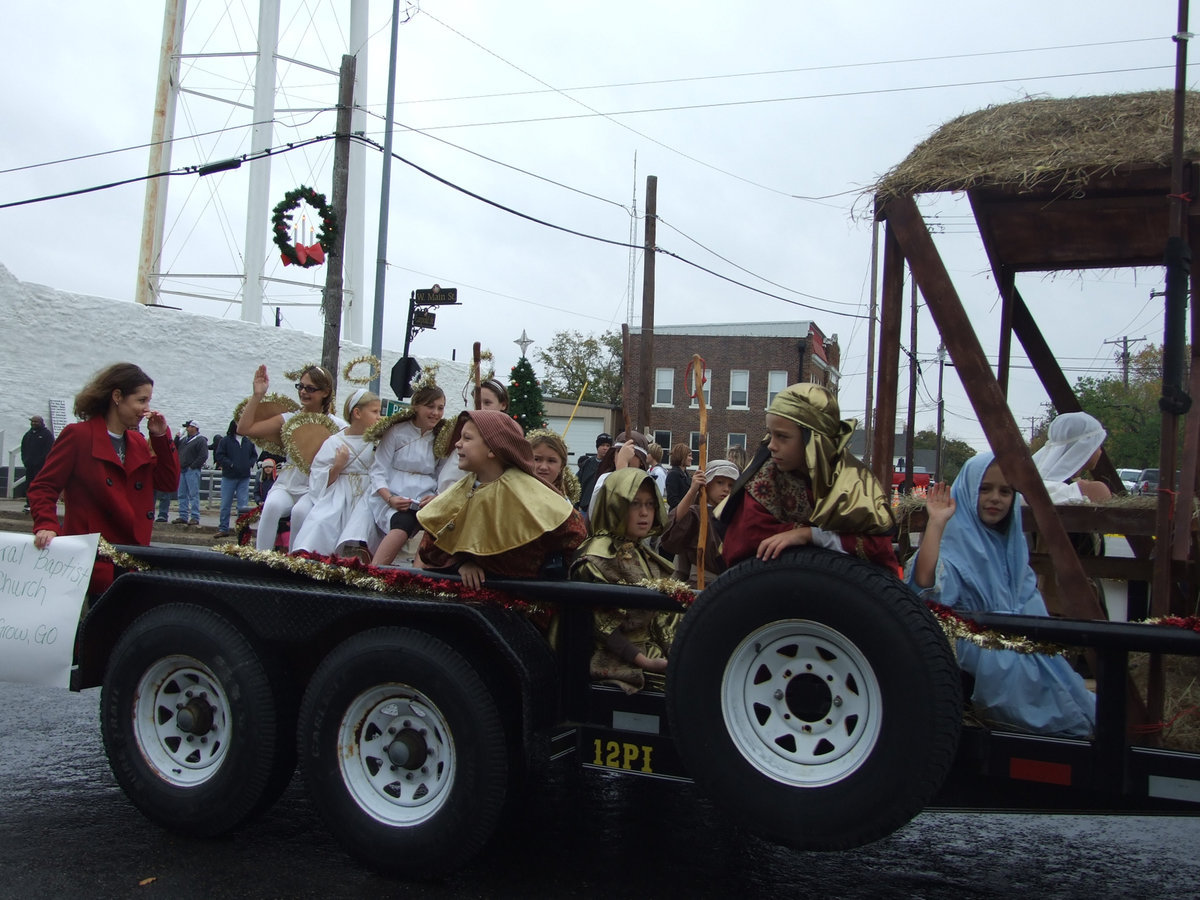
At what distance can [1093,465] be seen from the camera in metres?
5.95

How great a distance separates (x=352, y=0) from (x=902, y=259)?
27122 mm

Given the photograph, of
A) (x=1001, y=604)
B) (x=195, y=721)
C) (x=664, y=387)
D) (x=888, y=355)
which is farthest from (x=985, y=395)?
(x=664, y=387)

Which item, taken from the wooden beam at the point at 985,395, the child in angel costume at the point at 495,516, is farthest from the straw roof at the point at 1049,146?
the child in angel costume at the point at 495,516

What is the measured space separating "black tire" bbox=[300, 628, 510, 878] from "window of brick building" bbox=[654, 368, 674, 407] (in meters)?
49.0

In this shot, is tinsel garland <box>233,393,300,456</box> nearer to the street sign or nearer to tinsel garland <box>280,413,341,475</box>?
tinsel garland <box>280,413,341,475</box>

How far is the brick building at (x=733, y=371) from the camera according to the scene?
52.2 meters

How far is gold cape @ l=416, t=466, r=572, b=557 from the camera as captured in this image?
3902mm

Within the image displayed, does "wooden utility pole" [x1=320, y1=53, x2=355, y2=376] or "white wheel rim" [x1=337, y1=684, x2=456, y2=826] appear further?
"wooden utility pole" [x1=320, y1=53, x2=355, y2=376]

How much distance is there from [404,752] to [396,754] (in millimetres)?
31

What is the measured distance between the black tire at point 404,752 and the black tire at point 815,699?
71cm

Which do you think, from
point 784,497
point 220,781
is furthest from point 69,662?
point 784,497

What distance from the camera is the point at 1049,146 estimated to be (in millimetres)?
3885

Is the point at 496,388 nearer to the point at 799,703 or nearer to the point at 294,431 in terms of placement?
the point at 294,431

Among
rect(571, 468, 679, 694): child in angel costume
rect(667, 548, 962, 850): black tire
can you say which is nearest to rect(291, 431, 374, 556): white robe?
rect(571, 468, 679, 694): child in angel costume
